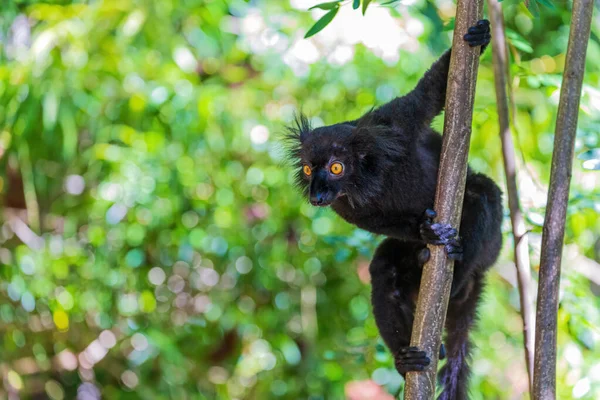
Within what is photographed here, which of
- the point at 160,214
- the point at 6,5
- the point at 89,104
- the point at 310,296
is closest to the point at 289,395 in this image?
the point at 310,296

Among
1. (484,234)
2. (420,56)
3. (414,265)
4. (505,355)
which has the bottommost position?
(414,265)

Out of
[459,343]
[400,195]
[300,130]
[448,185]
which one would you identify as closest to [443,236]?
[448,185]

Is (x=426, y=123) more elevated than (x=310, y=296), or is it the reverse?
(x=426, y=123)

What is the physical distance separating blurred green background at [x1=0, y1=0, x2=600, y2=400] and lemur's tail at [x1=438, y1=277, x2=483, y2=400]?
3.42ft

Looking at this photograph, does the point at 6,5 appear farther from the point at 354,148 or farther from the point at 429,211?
the point at 429,211

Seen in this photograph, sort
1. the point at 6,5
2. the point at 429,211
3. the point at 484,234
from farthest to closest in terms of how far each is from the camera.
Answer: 1. the point at 6,5
2. the point at 484,234
3. the point at 429,211

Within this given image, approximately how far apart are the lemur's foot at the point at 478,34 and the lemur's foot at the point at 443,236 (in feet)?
2.17

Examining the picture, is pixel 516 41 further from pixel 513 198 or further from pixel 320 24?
pixel 320 24

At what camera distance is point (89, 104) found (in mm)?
4801

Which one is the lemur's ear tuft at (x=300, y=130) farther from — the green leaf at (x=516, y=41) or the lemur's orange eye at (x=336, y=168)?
the green leaf at (x=516, y=41)

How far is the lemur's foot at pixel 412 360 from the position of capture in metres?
2.61

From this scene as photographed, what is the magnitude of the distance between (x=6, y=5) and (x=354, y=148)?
290 centimetres

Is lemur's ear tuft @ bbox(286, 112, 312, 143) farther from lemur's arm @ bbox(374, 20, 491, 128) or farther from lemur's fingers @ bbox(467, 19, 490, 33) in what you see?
lemur's fingers @ bbox(467, 19, 490, 33)

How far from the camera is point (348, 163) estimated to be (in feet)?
10.7
